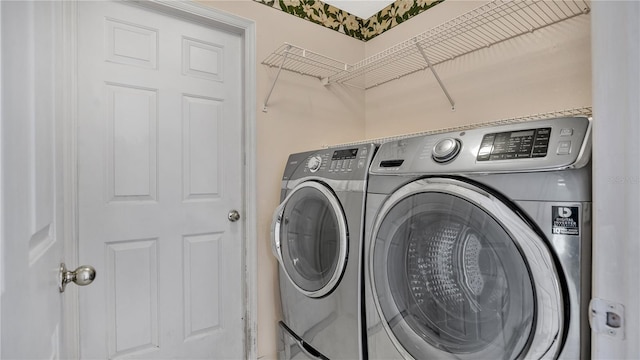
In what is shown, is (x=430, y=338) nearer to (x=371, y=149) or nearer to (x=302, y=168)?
(x=371, y=149)

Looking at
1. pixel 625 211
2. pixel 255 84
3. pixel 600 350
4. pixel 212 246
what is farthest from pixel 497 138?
pixel 212 246

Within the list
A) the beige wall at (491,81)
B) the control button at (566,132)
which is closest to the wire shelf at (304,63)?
the beige wall at (491,81)

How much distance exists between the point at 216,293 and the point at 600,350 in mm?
1607

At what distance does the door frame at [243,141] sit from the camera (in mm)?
1280

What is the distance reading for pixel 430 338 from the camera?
3.23ft

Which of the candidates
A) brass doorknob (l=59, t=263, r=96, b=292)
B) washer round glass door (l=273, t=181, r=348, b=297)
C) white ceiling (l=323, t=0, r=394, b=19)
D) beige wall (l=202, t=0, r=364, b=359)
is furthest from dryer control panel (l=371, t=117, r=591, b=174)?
white ceiling (l=323, t=0, r=394, b=19)

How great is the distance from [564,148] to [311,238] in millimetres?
1107

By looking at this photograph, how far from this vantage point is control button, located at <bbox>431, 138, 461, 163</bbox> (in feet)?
3.09

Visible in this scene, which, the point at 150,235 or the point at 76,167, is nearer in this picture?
the point at 76,167

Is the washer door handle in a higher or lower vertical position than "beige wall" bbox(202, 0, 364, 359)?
lower

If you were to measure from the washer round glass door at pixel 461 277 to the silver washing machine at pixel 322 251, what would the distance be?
166 mm

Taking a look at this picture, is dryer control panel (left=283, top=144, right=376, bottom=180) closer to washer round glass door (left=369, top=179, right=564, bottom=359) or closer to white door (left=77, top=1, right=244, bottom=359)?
washer round glass door (left=369, top=179, right=564, bottom=359)

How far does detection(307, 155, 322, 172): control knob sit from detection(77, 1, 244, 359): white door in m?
0.46

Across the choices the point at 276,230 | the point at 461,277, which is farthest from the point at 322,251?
the point at 461,277
